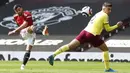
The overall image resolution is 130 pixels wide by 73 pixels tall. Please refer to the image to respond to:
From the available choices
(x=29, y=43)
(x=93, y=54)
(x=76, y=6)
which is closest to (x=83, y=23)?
(x=76, y=6)

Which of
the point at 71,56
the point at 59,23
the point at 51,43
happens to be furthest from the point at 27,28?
the point at 59,23

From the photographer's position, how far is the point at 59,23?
29859 mm

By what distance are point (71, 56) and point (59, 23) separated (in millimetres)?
3249

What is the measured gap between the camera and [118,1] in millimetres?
29156

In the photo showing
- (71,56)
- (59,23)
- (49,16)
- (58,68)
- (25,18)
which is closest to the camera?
(25,18)

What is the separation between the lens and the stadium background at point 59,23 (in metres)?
28.4

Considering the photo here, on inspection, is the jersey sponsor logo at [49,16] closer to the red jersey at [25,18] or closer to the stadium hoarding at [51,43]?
the stadium hoarding at [51,43]

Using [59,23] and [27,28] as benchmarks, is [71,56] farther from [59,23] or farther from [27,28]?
[27,28]

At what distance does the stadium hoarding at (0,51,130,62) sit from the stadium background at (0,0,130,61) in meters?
0.48

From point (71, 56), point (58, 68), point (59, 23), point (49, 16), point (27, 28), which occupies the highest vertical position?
point (49, 16)

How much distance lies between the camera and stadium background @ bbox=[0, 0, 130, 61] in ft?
93.1

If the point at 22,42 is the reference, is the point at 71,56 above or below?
below

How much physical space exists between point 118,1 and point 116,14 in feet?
2.43

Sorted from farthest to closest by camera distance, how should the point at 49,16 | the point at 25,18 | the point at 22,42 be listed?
the point at 49,16 < the point at 22,42 < the point at 25,18
